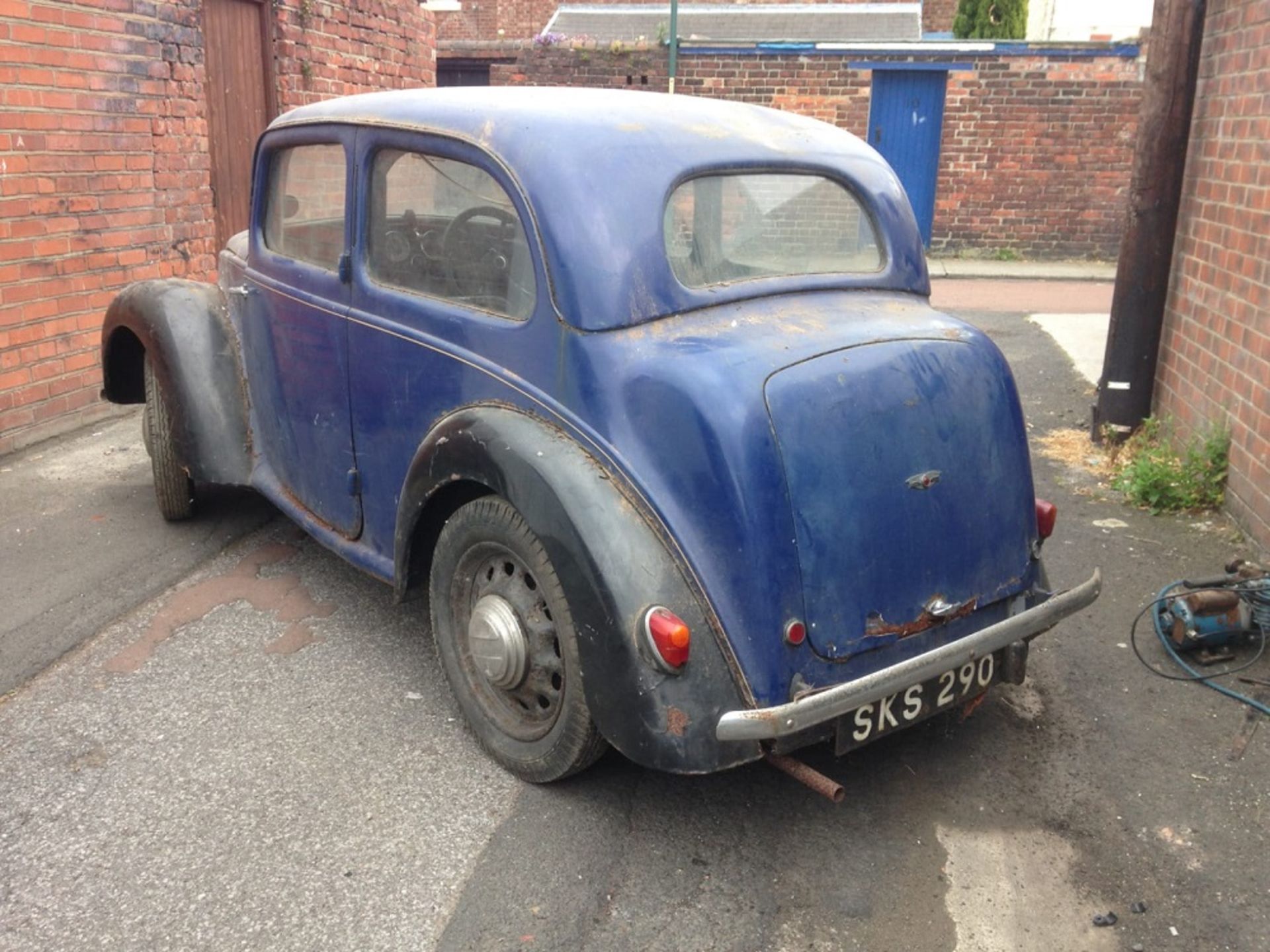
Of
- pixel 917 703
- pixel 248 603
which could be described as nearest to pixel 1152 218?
pixel 917 703

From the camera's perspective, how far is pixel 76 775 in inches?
119

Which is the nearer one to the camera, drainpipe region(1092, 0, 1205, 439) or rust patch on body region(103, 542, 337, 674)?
rust patch on body region(103, 542, 337, 674)

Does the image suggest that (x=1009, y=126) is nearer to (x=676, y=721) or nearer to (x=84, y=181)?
(x=84, y=181)

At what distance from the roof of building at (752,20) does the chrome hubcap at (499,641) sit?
74.5 ft

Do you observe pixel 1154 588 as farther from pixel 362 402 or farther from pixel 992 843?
pixel 362 402

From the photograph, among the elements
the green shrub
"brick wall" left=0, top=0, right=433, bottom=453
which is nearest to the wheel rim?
the green shrub

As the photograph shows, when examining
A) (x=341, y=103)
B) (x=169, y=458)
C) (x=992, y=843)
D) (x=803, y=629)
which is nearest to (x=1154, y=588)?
(x=992, y=843)

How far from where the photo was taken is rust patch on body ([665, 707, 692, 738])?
2582 millimetres

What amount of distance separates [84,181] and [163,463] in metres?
2.47

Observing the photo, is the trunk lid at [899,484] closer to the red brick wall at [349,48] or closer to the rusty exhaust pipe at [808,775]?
the rusty exhaust pipe at [808,775]

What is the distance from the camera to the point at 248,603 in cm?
414

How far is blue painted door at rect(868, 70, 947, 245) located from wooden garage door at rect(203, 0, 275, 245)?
384 inches

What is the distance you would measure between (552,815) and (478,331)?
136 cm

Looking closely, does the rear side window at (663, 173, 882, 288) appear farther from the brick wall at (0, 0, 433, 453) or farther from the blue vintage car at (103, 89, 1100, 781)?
the brick wall at (0, 0, 433, 453)
